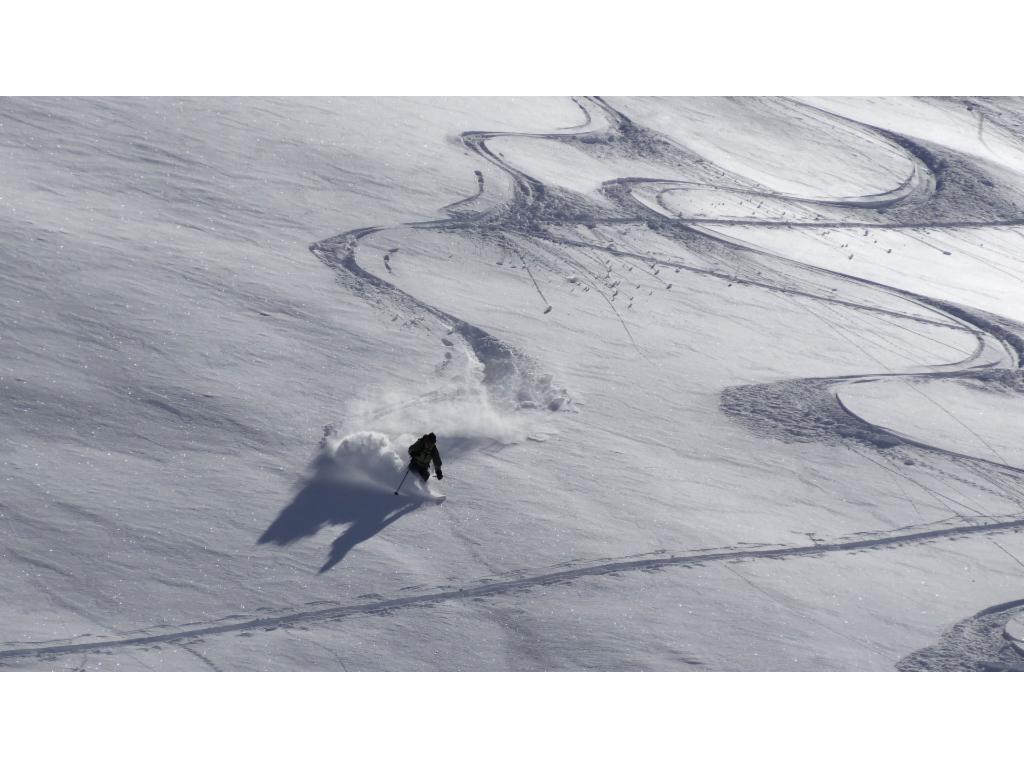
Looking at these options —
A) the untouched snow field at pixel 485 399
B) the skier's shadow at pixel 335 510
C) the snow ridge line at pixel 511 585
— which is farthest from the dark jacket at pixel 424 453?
the snow ridge line at pixel 511 585

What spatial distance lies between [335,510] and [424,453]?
→ 99 centimetres

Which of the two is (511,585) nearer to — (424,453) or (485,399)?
(424,453)

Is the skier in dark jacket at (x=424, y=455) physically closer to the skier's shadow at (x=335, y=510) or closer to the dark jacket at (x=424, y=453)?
the dark jacket at (x=424, y=453)

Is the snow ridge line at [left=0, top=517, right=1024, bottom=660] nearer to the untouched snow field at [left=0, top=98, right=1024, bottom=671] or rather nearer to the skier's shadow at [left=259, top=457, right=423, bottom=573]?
the untouched snow field at [left=0, top=98, right=1024, bottom=671]

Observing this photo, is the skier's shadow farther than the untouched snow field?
Yes

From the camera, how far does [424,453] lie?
37.1 ft

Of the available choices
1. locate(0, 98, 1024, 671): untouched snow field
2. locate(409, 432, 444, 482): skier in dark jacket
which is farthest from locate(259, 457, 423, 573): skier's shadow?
locate(409, 432, 444, 482): skier in dark jacket

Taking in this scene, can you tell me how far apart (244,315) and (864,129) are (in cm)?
1256

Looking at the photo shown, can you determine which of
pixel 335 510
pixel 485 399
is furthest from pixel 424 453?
pixel 485 399

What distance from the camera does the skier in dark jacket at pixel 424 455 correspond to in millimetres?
11266

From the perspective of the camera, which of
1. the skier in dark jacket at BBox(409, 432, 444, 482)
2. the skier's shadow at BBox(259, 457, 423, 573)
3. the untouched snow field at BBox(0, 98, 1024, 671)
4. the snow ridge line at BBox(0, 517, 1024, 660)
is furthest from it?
the skier in dark jacket at BBox(409, 432, 444, 482)

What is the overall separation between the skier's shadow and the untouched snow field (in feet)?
0.12

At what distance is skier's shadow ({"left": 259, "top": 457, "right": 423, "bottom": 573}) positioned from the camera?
35.4 feet

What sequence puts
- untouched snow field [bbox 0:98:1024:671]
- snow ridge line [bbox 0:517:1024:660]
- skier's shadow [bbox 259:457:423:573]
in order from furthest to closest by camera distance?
skier's shadow [bbox 259:457:423:573]
untouched snow field [bbox 0:98:1024:671]
snow ridge line [bbox 0:517:1024:660]
